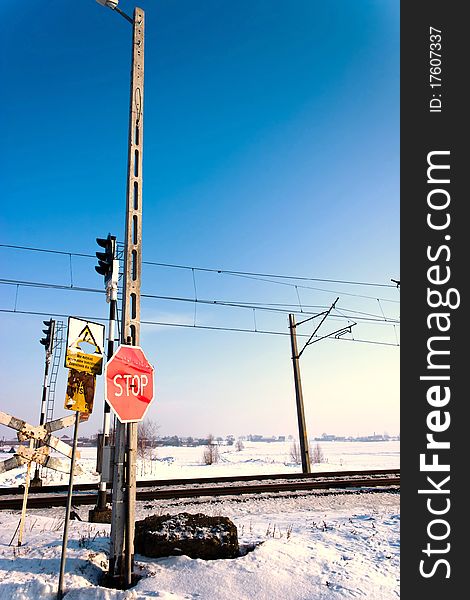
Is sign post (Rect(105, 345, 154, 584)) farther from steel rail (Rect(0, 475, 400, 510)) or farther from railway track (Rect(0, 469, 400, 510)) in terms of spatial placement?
steel rail (Rect(0, 475, 400, 510))

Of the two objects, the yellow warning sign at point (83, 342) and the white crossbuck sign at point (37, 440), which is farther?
the white crossbuck sign at point (37, 440)

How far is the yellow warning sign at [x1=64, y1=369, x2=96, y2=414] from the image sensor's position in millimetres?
5316

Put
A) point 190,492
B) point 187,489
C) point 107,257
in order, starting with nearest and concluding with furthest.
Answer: point 107,257 < point 190,492 < point 187,489

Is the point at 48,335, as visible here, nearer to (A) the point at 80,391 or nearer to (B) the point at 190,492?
(B) the point at 190,492

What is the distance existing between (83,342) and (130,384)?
0.84m

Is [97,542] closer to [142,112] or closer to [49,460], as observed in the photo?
[49,460]

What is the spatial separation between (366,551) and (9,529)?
Answer: 625 cm

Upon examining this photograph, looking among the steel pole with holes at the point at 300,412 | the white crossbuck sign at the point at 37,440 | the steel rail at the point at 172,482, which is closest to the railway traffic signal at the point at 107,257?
the white crossbuck sign at the point at 37,440

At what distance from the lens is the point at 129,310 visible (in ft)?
19.0

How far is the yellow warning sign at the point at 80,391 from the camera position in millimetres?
5316

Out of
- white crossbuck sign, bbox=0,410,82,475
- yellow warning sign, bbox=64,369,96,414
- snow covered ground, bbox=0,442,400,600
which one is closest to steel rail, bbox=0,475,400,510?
snow covered ground, bbox=0,442,400,600

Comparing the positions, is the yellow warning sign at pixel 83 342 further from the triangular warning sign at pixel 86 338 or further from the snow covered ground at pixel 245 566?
the snow covered ground at pixel 245 566

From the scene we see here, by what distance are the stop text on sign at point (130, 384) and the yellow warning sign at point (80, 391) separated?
1.73 feet

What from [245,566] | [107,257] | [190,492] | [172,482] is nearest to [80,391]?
[245,566]
